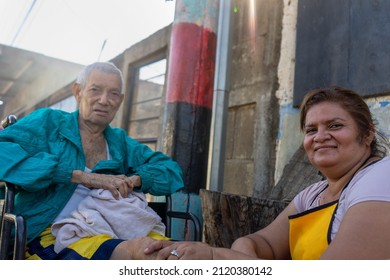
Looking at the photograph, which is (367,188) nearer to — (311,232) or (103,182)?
(311,232)

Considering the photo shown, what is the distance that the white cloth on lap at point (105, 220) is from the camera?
1551 mm

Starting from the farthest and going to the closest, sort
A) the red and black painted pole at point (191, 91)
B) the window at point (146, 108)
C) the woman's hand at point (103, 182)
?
1. the window at point (146, 108)
2. the red and black painted pole at point (191, 91)
3. the woman's hand at point (103, 182)

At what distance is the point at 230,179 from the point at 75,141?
259cm

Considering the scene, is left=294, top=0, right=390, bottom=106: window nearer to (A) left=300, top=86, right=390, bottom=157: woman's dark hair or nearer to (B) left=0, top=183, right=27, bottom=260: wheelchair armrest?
(A) left=300, top=86, right=390, bottom=157: woman's dark hair

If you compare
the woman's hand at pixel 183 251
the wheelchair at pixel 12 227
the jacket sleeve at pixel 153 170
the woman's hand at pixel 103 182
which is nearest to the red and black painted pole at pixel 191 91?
the jacket sleeve at pixel 153 170

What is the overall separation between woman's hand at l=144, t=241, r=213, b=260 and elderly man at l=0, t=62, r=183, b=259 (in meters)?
0.09

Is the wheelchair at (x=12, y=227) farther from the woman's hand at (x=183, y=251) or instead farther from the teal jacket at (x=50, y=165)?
the woman's hand at (x=183, y=251)

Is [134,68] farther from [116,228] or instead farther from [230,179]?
[116,228]

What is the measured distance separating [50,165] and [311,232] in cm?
117

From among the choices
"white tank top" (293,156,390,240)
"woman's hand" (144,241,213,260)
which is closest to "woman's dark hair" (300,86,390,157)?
"white tank top" (293,156,390,240)

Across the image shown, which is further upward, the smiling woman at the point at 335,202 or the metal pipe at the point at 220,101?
the metal pipe at the point at 220,101
